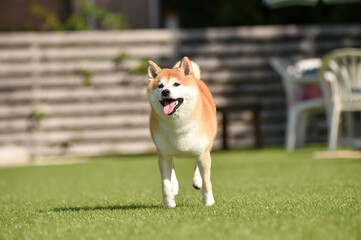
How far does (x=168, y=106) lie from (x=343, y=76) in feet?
16.1

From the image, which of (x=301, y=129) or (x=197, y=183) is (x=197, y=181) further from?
(x=301, y=129)

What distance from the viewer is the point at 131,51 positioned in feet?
33.6

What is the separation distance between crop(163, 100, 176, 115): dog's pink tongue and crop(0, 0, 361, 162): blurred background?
6.34 metres

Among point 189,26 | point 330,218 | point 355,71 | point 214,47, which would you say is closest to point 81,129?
point 214,47

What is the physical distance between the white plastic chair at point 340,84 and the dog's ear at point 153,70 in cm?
448

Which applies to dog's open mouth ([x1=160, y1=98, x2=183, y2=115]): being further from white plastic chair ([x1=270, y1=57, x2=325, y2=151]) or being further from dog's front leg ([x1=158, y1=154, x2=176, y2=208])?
white plastic chair ([x1=270, y1=57, x2=325, y2=151])

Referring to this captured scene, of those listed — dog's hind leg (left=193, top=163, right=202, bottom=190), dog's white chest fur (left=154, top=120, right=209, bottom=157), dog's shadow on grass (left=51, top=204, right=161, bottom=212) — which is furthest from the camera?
dog's hind leg (left=193, top=163, right=202, bottom=190)

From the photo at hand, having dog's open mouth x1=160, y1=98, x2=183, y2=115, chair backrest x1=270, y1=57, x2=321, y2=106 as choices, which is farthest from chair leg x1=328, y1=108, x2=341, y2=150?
dog's open mouth x1=160, y1=98, x2=183, y2=115

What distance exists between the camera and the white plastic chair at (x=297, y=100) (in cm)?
873

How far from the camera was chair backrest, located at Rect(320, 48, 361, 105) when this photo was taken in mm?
7941

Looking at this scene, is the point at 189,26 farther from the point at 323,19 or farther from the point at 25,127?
the point at 25,127

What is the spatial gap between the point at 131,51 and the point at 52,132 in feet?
5.55

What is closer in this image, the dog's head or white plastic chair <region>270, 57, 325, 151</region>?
the dog's head

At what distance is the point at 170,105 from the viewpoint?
138 inches
